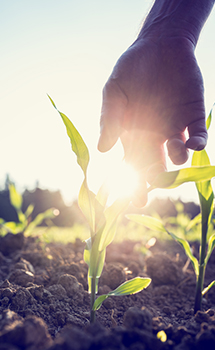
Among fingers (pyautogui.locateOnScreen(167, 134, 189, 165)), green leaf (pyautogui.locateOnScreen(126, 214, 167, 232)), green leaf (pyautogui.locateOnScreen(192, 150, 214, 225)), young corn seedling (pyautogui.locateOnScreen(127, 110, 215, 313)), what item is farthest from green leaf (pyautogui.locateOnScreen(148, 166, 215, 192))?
green leaf (pyautogui.locateOnScreen(126, 214, 167, 232))

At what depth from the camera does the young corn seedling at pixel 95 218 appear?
0.99 m

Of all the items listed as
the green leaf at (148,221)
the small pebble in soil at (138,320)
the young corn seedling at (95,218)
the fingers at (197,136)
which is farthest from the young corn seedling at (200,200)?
the small pebble in soil at (138,320)

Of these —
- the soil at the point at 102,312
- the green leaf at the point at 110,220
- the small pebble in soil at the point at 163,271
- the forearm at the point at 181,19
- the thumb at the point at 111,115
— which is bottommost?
the small pebble in soil at the point at 163,271

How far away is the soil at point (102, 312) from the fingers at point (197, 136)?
2.34 ft

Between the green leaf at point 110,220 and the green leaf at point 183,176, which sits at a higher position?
the green leaf at point 183,176

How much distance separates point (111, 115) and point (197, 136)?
0.44 m

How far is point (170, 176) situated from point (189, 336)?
566 mm

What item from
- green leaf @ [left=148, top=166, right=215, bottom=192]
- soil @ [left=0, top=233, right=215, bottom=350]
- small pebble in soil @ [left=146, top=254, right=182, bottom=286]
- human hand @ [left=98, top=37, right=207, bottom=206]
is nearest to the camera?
soil @ [left=0, top=233, right=215, bottom=350]

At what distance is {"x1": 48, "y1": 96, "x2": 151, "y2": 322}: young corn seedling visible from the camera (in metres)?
0.99

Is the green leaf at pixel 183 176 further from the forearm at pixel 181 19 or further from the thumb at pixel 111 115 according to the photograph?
the forearm at pixel 181 19

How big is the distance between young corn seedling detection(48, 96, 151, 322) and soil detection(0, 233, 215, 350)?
0.36ft

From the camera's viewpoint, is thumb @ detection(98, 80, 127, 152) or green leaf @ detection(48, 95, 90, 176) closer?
green leaf @ detection(48, 95, 90, 176)

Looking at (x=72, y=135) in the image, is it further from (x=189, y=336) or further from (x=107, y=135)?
(x=189, y=336)

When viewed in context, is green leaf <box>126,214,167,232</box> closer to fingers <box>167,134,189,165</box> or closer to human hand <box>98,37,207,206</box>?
human hand <box>98,37,207,206</box>
